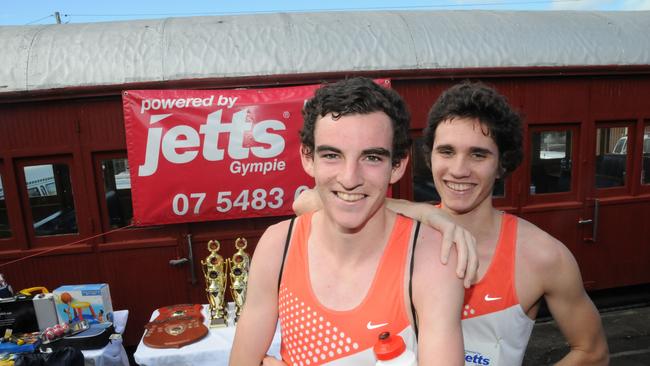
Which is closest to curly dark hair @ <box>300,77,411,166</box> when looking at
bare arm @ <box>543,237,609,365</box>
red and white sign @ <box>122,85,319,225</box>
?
bare arm @ <box>543,237,609,365</box>

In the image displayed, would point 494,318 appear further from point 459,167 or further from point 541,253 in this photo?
point 459,167

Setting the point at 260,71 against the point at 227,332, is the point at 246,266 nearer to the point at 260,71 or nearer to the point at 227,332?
the point at 227,332

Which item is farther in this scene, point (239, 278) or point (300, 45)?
point (300, 45)

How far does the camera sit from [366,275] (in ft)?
4.27

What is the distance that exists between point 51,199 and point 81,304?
6.01 ft

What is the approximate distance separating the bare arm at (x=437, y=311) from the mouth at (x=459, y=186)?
563 mm

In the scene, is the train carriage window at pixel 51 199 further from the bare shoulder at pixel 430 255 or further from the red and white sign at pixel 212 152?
the bare shoulder at pixel 430 255

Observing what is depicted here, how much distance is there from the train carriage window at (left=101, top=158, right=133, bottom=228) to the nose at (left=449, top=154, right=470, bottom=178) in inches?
162

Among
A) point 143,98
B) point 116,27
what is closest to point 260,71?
point 143,98

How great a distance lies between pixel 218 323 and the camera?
3457 millimetres

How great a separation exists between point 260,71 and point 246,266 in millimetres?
2236

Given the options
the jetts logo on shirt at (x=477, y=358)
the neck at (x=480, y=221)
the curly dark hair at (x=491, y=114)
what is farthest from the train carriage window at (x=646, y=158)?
the jetts logo on shirt at (x=477, y=358)

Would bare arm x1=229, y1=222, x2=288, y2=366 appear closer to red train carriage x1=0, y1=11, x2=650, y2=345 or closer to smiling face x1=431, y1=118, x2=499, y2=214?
smiling face x1=431, y1=118, x2=499, y2=214

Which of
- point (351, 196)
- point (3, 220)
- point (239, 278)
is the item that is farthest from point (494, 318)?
point (3, 220)
